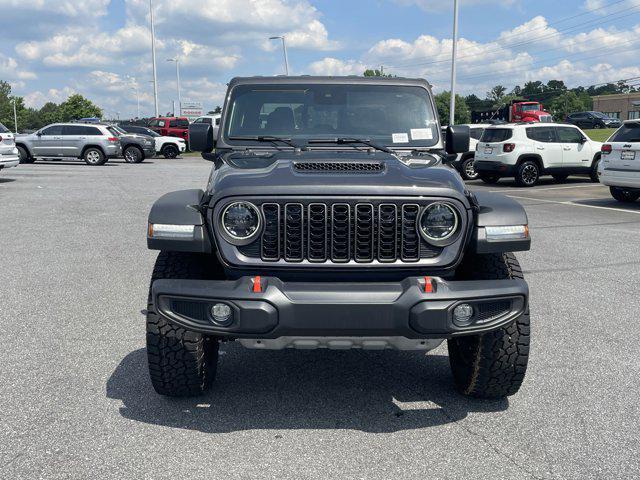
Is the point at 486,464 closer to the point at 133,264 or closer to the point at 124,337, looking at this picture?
the point at 124,337

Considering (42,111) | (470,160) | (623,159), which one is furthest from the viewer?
(42,111)

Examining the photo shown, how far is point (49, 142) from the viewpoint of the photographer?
27609 mm

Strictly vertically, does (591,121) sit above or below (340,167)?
above

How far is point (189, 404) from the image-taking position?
3.89 meters

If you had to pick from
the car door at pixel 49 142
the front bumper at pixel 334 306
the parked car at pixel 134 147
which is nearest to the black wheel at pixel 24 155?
the car door at pixel 49 142

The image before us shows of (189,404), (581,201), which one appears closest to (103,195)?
(581,201)

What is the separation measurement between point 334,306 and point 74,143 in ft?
87.3

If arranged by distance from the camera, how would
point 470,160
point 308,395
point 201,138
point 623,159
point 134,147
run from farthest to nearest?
point 134,147 < point 470,160 < point 623,159 < point 201,138 < point 308,395

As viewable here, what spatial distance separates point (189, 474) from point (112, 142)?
26419 mm

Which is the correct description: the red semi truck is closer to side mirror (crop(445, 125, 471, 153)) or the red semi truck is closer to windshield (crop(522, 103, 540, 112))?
windshield (crop(522, 103, 540, 112))

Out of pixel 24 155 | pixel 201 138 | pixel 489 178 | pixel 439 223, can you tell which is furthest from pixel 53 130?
pixel 439 223

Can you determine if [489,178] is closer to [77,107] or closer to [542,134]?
[542,134]

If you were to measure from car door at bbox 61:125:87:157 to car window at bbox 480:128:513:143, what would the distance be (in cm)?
1650

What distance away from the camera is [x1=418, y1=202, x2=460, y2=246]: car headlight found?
344 centimetres
